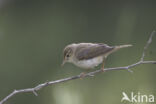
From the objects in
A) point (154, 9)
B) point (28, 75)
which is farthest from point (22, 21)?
point (154, 9)

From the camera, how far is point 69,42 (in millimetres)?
7922

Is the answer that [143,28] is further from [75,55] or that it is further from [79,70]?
[75,55]

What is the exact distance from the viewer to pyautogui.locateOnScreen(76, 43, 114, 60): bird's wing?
3.31m

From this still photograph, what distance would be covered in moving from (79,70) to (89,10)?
3.25 metres

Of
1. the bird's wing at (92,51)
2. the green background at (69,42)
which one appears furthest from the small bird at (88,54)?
the green background at (69,42)

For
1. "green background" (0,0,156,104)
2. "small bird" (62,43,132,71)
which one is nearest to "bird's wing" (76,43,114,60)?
"small bird" (62,43,132,71)

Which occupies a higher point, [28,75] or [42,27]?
[42,27]

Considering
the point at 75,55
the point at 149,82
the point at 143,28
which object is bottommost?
the point at 149,82

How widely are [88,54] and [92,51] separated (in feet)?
0.15

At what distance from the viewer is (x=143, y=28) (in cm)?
859

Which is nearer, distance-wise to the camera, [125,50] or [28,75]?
[28,75]

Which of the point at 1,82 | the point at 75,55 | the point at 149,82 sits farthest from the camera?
the point at 1,82

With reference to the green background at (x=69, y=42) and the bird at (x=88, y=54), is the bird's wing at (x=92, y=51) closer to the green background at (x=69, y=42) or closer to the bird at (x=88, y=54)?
the bird at (x=88, y=54)

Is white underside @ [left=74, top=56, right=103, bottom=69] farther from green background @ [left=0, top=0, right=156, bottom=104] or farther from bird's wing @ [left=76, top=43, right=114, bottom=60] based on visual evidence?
green background @ [left=0, top=0, right=156, bottom=104]
